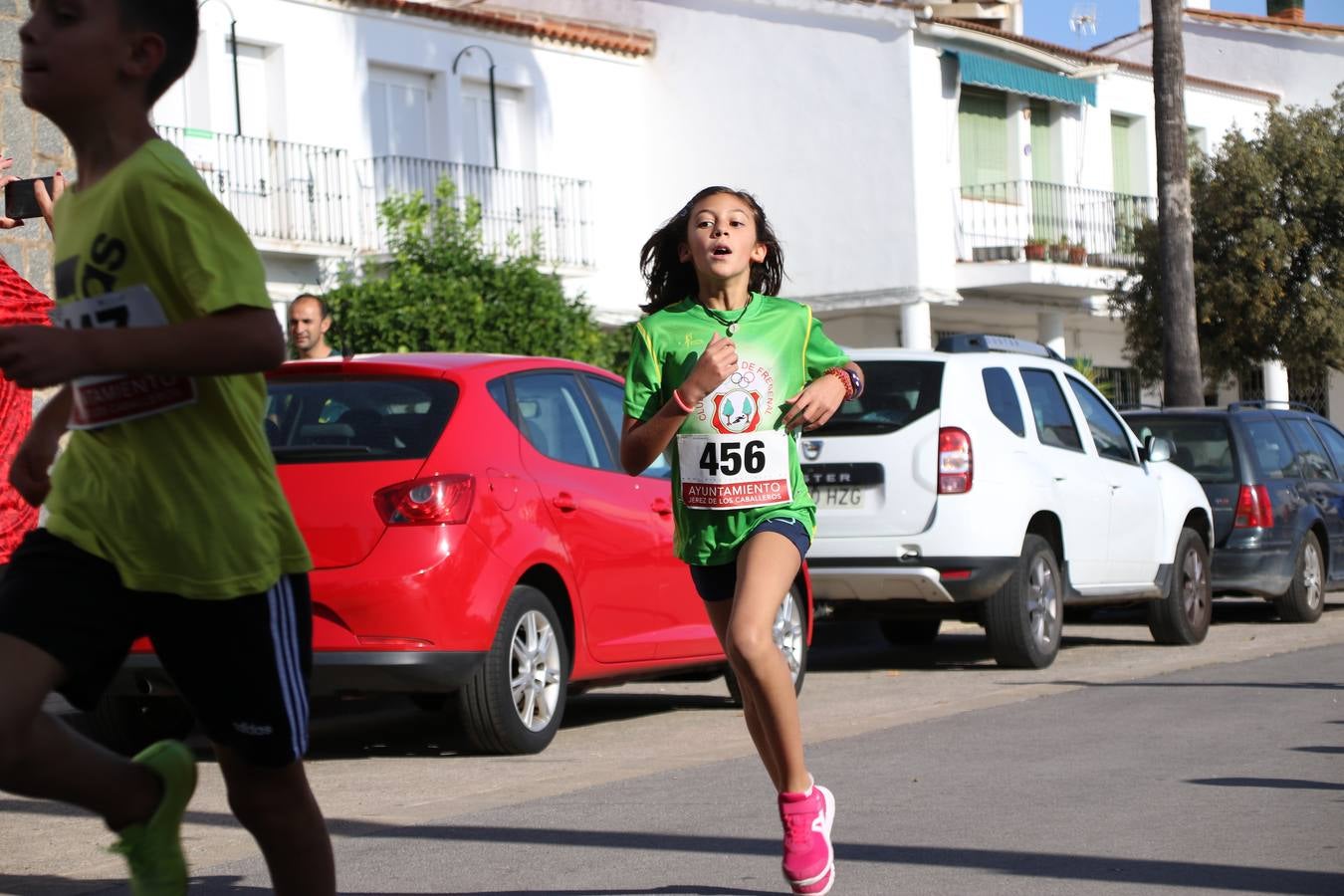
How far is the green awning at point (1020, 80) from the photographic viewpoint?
1210 inches

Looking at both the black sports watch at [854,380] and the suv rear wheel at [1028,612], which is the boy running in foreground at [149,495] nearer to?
the black sports watch at [854,380]

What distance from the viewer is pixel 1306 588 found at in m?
15.6

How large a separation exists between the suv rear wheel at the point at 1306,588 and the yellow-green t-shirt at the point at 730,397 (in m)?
10.8

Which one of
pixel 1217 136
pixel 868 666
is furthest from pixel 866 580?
pixel 1217 136

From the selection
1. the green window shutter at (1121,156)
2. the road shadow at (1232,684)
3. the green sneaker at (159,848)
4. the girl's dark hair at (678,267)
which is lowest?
the road shadow at (1232,684)

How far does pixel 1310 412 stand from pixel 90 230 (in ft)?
49.0

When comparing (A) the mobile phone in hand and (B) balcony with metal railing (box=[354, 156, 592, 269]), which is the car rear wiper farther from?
(B) balcony with metal railing (box=[354, 156, 592, 269])

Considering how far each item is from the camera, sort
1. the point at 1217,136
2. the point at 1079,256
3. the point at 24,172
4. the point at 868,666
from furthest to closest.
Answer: the point at 1217,136 < the point at 1079,256 < the point at 868,666 < the point at 24,172

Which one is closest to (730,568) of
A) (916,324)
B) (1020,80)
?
(916,324)

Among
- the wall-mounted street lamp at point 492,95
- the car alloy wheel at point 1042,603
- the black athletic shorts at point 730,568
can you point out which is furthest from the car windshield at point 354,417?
the wall-mounted street lamp at point 492,95

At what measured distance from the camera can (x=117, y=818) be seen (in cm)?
364

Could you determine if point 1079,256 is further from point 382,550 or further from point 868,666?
point 382,550

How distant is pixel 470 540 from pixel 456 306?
1137cm

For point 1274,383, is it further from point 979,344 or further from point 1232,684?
point 1232,684
